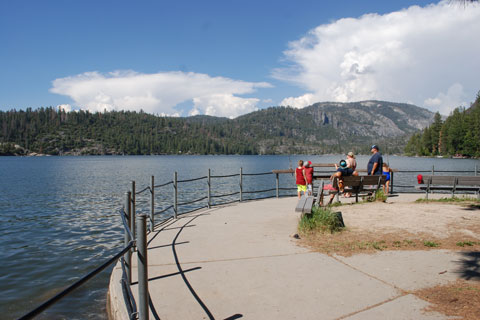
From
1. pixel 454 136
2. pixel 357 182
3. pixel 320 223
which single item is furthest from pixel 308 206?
pixel 454 136

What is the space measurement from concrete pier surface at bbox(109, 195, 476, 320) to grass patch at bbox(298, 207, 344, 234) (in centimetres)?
45

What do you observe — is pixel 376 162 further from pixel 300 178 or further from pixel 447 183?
pixel 300 178

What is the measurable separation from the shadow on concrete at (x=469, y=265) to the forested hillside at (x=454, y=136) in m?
123

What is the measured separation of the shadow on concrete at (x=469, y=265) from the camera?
15.9 ft

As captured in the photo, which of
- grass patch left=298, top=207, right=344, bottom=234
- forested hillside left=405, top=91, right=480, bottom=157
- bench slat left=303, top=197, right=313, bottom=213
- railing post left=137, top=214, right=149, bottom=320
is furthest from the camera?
forested hillside left=405, top=91, right=480, bottom=157

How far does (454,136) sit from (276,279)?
13872cm

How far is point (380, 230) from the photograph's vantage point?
7.57m

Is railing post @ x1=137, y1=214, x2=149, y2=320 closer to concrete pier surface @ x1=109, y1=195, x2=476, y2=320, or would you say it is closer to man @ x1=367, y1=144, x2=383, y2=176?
concrete pier surface @ x1=109, y1=195, x2=476, y2=320

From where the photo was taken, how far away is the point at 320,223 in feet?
24.3

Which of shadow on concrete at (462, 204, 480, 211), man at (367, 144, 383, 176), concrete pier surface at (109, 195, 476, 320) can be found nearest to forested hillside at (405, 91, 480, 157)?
man at (367, 144, 383, 176)

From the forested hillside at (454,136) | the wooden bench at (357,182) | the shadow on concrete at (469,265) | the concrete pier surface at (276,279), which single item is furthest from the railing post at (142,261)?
the forested hillside at (454,136)

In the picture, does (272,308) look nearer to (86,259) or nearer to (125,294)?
(125,294)

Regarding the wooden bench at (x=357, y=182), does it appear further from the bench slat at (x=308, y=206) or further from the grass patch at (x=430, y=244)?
the grass patch at (x=430, y=244)

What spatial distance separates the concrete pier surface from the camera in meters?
3.89
